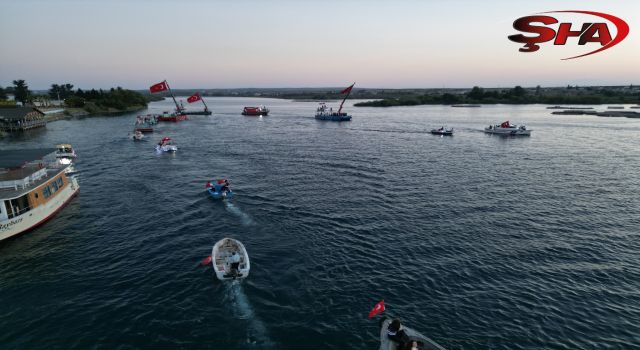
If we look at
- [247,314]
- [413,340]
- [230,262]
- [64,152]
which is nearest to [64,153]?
[64,152]

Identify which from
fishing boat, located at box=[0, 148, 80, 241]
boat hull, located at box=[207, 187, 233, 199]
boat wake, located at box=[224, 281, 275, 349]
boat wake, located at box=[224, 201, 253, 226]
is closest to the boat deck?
fishing boat, located at box=[0, 148, 80, 241]

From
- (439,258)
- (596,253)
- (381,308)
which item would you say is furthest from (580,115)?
(381,308)

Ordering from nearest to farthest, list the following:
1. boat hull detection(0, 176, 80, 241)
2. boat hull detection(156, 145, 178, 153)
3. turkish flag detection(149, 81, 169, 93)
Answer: boat hull detection(0, 176, 80, 241), boat hull detection(156, 145, 178, 153), turkish flag detection(149, 81, 169, 93)

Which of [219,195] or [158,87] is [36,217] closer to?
[219,195]

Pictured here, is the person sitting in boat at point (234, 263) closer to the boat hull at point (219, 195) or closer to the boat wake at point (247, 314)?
the boat wake at point (247, 314)

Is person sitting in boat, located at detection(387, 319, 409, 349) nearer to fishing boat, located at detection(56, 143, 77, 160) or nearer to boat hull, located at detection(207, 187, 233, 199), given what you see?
boat hull, located at detection(207, 187, 233, 199)

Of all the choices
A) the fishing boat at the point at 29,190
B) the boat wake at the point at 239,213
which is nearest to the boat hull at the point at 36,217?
the fishing boat at the point at 29,190
